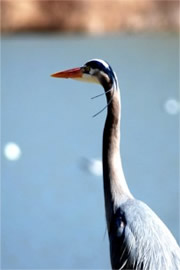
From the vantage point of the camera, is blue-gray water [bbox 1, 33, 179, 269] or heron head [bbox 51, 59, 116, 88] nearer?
heron head [bbox 51, 59, 116, 88]

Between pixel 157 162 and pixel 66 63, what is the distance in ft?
3.56

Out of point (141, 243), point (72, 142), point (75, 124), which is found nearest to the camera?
point (141, 243)

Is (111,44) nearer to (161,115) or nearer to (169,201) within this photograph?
(161,115)

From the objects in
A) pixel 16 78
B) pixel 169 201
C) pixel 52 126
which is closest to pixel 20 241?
pixel 169 201

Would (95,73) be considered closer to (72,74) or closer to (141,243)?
(72,74)

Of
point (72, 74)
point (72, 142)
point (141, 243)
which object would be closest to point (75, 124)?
point (72, 142)

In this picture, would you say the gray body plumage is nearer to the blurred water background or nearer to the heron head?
the heron head

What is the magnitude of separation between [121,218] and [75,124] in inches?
81.0

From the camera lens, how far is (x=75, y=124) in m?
3.39

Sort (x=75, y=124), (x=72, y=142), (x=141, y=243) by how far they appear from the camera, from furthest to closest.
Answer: (x=75, y=124), (x=72, y=142), (x=141, y=243)

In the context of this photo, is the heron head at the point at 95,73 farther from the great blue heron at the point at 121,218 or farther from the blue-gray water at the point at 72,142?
the blue-gray water at the point at 72,142

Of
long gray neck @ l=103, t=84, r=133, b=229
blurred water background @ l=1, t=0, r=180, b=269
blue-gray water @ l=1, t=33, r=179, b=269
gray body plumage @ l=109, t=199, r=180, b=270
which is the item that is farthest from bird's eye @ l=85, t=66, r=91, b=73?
blue-gray water @ l=1, t=33, r=179, b=269

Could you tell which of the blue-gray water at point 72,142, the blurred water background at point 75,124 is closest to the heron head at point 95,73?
the blurred water background at point 75,124

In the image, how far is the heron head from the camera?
132 cm
